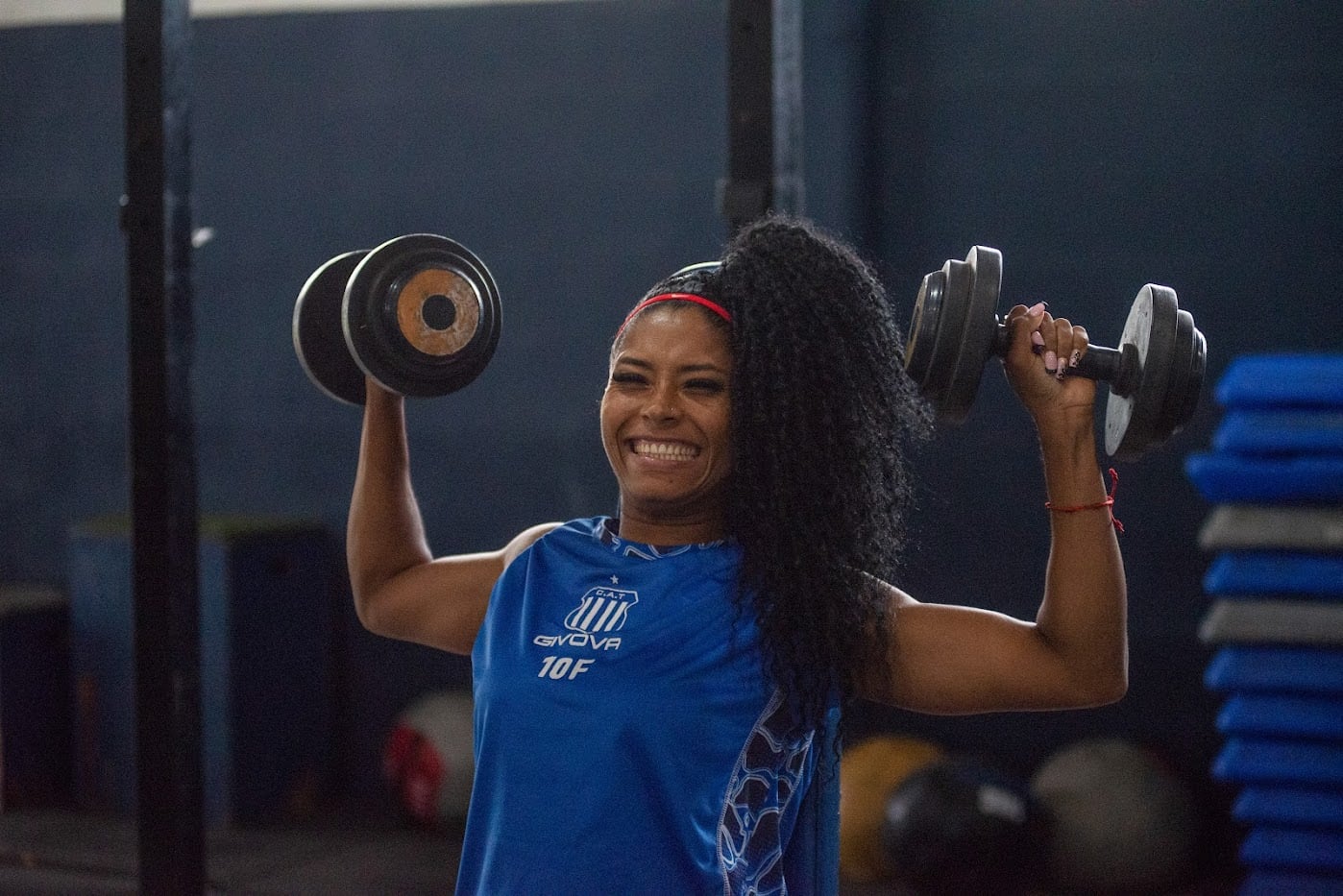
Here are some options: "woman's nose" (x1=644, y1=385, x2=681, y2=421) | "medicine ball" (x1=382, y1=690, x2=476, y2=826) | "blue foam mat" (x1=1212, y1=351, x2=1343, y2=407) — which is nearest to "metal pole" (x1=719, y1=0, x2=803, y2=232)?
"woman's nose" (x1=644, y1=385, x2=681, y2=421)

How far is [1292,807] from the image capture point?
3.09m

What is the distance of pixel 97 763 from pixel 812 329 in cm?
339

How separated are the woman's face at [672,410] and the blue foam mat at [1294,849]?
7.13 ft

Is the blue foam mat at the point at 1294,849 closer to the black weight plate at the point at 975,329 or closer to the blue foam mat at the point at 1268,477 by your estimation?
the blue foam mat at the point at 1268,477

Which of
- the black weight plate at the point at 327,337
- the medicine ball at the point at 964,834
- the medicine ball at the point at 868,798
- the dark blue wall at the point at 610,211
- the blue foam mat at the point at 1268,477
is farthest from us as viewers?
the dark blue wall at the point at 610,211

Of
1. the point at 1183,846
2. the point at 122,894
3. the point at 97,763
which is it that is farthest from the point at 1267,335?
the point at 97,763

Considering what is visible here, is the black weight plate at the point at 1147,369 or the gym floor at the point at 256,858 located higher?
the black weight plate at the point at 1147,369

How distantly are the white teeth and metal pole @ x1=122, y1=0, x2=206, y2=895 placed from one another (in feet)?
5.09

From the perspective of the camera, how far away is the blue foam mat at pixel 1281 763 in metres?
3.06

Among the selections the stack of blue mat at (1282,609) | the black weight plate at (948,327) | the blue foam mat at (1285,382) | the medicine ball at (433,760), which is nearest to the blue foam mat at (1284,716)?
the stack of blue mat at (1282,609)

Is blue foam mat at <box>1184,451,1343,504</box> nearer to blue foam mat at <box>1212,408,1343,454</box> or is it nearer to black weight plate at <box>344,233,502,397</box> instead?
blue foam mat at <box>1212,408,1343,454</box>

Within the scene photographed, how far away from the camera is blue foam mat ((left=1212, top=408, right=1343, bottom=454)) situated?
3.06 metres

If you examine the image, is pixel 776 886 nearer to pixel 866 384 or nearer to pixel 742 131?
pixel 866 384

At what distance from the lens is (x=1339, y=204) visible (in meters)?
3.63
